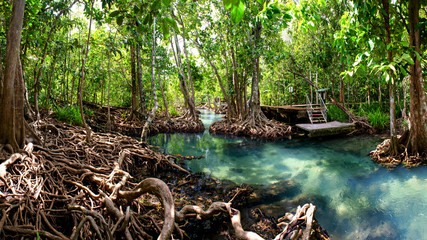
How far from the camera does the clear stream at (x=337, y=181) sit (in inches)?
147

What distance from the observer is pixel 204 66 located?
1814cm

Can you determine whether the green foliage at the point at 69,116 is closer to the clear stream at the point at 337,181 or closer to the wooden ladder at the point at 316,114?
the clear stream at the point at 337,181

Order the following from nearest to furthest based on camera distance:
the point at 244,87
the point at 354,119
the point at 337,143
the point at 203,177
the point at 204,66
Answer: the point at 203,177 < the point at 337,143 < the point at 354,119 < the point at 244,87 < the point at 204,66

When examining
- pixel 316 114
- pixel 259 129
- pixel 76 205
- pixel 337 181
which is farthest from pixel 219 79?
pixel 76 205

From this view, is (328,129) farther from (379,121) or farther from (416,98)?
(416,98)

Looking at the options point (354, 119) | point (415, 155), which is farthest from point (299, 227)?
point (354, 119)

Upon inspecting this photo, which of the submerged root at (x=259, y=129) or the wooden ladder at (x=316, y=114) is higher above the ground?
the wooden ladder at (x=316, y=114)

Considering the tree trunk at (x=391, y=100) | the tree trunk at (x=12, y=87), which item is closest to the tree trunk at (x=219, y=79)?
the tree trunk at (x=391, y=100)

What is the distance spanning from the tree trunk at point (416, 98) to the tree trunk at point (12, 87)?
7772mm

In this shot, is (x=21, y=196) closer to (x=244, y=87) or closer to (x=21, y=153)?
(x=21, y=153)

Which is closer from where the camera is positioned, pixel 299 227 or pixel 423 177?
pixel 299 227

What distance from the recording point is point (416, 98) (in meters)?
5.64

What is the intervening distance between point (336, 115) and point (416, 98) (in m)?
8.22

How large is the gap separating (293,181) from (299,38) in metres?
13.3
